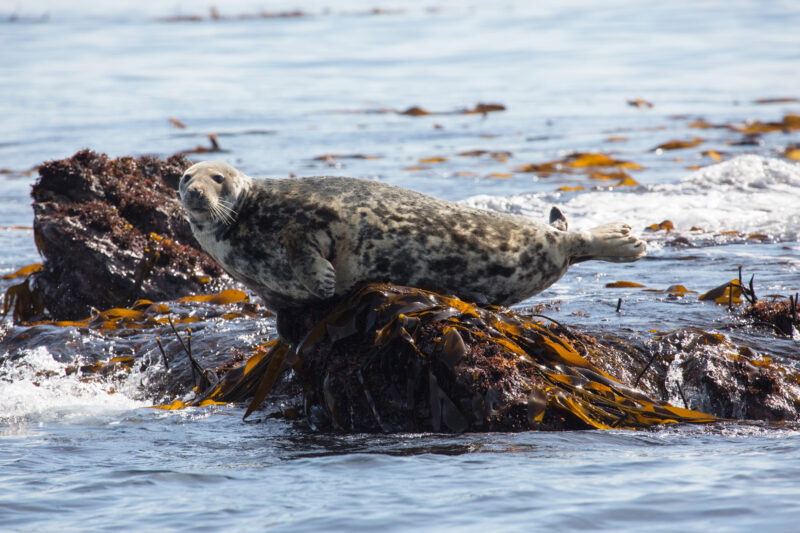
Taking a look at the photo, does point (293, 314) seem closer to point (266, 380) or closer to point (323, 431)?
point (266, 380)

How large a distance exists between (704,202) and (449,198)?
2.90 metres

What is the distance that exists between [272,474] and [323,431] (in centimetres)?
69

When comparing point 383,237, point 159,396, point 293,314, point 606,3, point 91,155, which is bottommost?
point 159,396

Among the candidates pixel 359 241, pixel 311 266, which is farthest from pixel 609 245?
pixel 311 266

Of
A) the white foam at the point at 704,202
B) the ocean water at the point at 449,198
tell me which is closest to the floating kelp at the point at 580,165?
the ocean water at the point at 449,198

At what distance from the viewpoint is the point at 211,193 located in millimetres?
4309

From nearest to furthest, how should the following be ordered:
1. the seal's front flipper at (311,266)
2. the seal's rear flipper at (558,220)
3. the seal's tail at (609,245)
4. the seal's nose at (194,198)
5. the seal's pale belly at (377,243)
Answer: the seal's front flipper at (311,266), the seal's nose at (194,198), the seal's pale belly at (377,243), the seal's tail at (609,245), the seal's rear flipper at (558,220)

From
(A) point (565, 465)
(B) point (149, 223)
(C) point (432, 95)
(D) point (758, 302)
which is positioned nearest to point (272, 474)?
(A) point (565, 465)

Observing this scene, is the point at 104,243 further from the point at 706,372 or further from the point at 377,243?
the point at 706,372

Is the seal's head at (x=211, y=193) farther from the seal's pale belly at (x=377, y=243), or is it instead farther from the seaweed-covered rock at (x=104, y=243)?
the seaweed-covered rock at (x=104, y=243)

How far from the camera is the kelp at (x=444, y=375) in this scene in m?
3.79

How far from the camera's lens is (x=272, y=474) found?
3326 mm

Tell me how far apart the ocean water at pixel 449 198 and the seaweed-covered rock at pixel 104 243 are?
3.80ft

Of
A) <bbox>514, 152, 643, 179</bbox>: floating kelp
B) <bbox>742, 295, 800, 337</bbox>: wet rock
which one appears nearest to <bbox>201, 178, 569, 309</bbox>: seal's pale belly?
<bbox>742, 295, 800, 337</bbox>: wet rock
